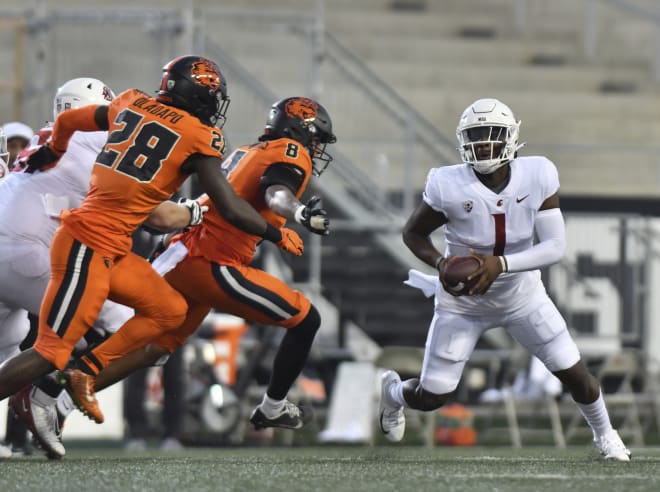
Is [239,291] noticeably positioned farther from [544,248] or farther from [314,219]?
[544,248]

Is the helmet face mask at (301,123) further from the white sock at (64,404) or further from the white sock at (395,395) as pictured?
the white sock at (64,404)

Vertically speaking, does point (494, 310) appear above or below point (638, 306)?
above

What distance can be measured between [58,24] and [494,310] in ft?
19.8

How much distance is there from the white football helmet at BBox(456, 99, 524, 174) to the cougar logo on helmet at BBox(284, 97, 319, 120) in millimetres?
910

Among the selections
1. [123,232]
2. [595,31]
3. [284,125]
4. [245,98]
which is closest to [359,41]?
[595,31]

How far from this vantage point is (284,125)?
7492 millimetres

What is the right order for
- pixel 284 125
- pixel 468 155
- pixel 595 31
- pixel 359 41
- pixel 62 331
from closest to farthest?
pixel 62 331, pixel 468 155, pixel 284 125, pixel 359 41, pixel 595 31

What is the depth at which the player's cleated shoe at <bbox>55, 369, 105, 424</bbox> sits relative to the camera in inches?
251

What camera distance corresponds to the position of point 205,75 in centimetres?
671

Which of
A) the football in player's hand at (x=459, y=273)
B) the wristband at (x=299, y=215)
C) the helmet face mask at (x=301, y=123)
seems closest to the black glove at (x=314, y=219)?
the wristband at (x=299, y=215)

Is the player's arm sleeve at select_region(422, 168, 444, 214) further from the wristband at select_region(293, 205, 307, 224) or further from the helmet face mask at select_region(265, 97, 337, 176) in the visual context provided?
the helmet face mask at select_region(265, 97, 337, 176)

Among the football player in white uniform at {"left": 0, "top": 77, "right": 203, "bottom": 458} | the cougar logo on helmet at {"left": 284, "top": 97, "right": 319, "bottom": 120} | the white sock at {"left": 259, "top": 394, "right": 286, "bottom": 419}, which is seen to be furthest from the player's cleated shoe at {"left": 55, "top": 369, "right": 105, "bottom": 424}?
the cougar logo on helmet at {"left": 284, "top": 97, "right": 319, "bottom": 120}

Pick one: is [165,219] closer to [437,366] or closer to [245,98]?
[437,366]

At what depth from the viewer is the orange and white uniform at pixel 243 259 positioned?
7.15 meters
